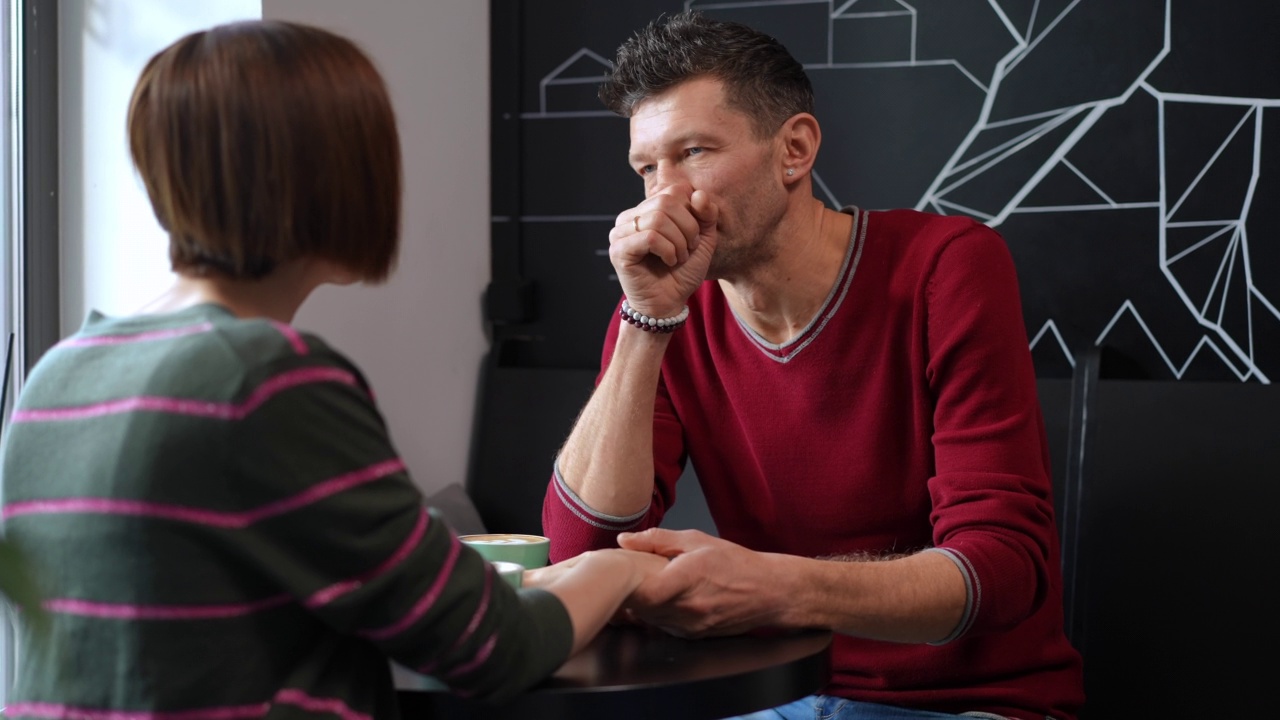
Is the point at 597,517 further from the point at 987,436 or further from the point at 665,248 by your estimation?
the point at 987,436

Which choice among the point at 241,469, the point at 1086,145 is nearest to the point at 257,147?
the point at 241,469

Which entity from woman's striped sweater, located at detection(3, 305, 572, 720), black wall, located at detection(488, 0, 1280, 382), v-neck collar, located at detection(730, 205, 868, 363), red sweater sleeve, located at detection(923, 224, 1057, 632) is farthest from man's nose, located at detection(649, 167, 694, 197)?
black wall, located at detection(488, 0, 1280, 382)

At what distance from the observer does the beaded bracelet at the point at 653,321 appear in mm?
1564

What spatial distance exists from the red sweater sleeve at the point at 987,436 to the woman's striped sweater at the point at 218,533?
0.70 metres

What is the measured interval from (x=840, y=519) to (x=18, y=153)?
1.60m

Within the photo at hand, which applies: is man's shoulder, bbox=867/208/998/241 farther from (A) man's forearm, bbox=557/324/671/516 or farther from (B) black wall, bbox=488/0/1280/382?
(B) black wall, bbox=488/0/1280/382

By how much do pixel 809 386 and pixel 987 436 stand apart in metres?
0.29

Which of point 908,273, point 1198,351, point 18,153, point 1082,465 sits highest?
point 18,153

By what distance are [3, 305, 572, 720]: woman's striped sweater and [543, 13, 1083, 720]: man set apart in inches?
25.3

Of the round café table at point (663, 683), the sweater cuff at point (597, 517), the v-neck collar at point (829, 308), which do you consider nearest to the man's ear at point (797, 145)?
the v-neck collar at point (829, 308)

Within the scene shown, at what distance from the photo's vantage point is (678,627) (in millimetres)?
1063

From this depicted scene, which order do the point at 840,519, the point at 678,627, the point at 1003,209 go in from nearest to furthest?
the point at 678,627, the point at 840,519, the point at 1003,209

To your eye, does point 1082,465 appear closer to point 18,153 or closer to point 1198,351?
point 1198,351

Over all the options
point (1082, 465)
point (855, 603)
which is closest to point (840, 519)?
point (855, 603)
